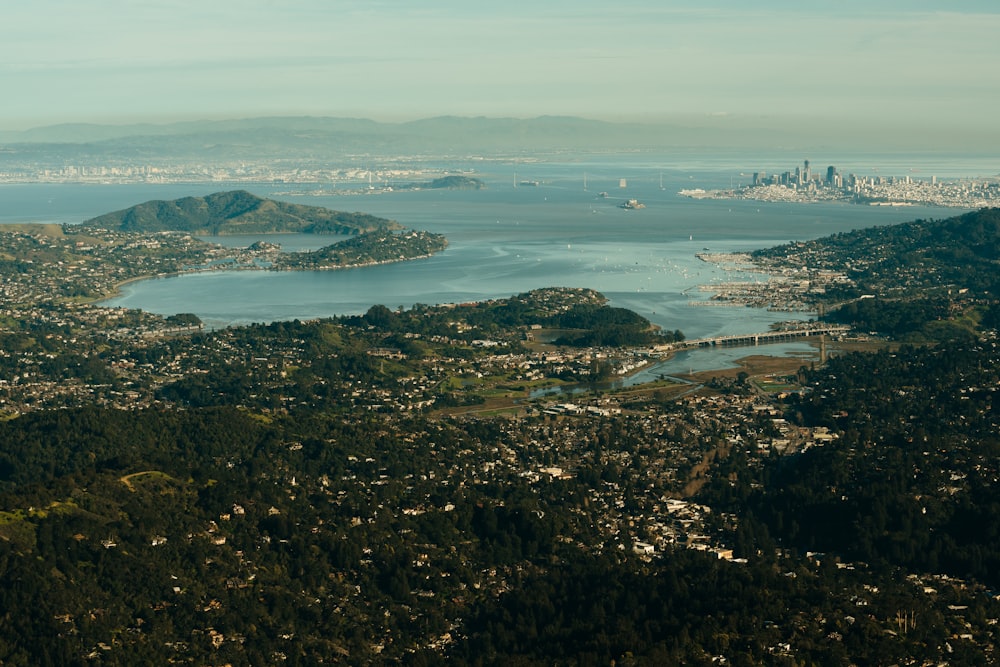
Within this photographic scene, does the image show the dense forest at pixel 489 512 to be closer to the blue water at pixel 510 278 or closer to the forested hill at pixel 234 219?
the blue water at pixel 510 278

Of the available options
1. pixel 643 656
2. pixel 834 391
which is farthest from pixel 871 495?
pixel 834 391

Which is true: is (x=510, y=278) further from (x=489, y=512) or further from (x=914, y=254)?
(x=489, y=512)

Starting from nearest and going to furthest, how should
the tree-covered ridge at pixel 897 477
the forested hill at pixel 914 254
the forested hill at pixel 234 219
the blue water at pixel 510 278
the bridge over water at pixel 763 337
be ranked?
the tree-covered ridge at pixel 897 477
the bridge over water at pixel 763 337
the blue water at pixel 510 278
the forested hill at pixel 914 254
the forested hill at pixel 234 219

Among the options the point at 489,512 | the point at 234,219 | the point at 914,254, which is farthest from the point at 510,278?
the point at 489,512

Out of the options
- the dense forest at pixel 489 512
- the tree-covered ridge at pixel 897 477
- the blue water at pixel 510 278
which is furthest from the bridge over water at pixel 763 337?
the tree-covered ridge at pixel 897 477

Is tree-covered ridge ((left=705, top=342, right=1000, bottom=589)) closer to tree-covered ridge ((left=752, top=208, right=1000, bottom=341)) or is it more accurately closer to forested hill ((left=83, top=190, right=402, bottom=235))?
tree-covered ridge ((left=752, top=208, right=1000, bottom=341))

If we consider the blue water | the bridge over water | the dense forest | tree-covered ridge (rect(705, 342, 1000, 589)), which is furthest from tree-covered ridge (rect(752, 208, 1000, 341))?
tree-covered ridge (rect(705, 342, 1000, 589))
